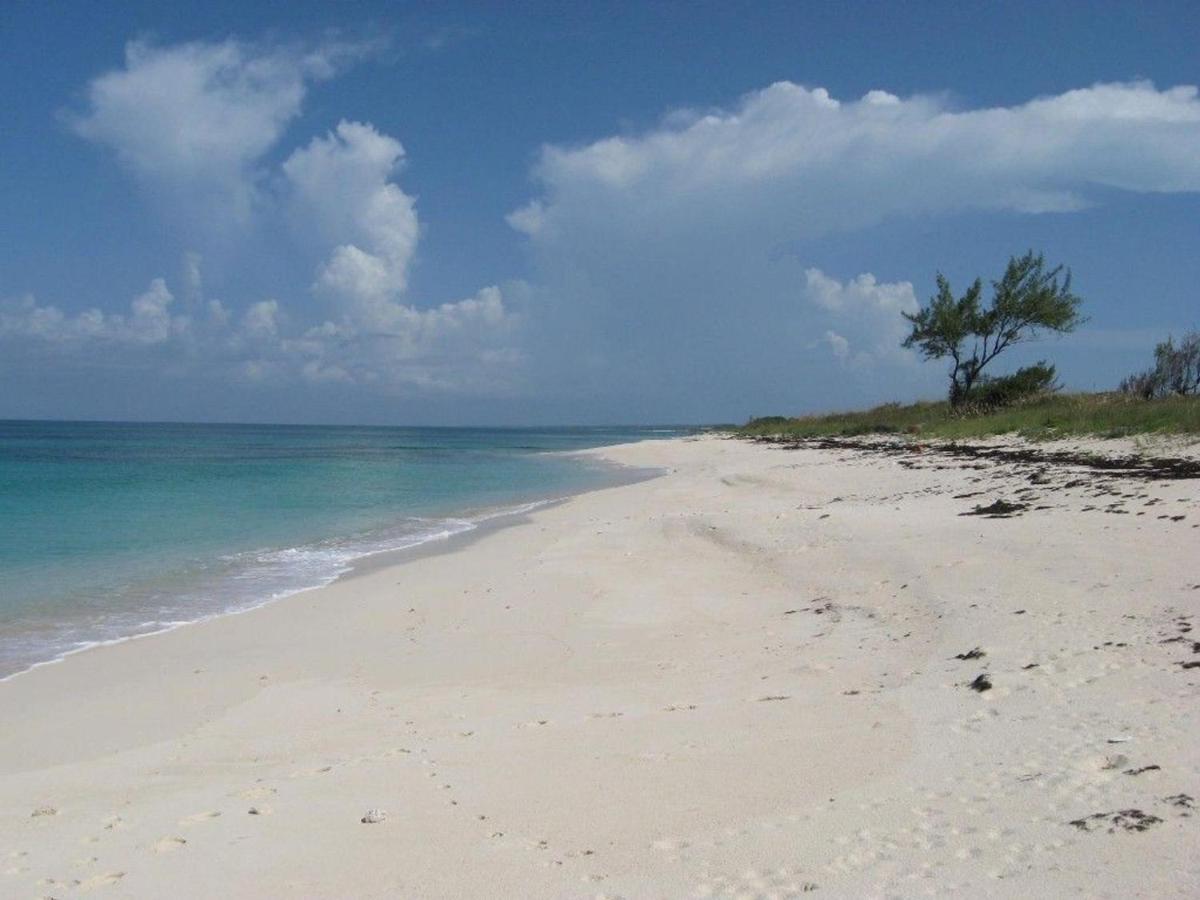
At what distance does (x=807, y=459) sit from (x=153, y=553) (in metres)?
24.5

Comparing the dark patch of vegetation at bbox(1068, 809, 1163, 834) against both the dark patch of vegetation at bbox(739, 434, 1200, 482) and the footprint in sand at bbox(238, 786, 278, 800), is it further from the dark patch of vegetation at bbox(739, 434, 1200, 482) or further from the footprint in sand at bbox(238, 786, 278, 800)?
the dark patch of vegetation at bbox(739, 434, 1200, 482)

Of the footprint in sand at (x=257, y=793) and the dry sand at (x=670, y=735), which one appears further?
the footprint in sand at (x=257, y=793)

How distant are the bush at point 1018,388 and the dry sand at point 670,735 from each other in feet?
106

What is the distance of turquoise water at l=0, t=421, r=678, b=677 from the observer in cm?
1252

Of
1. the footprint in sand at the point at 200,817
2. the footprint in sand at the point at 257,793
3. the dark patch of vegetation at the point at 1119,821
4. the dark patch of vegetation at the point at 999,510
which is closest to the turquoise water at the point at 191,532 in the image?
the footprint in sand at the point at 257,793

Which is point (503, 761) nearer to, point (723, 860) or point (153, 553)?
point (723, 860)

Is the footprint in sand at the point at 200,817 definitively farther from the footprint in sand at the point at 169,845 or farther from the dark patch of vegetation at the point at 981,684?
the dark patch of vegetation at the point at 981,684

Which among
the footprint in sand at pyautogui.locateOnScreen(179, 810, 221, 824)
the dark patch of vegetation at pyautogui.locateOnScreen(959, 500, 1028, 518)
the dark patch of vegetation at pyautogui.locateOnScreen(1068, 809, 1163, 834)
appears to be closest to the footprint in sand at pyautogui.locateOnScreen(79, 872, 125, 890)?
the footprint in sand at pyautogui.locateOnScreen(179, 810, 221, 824)

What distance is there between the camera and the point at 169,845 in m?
4.53

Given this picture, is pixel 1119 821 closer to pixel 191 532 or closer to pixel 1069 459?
pixel 1069 459

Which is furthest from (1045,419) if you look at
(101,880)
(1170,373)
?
(101,880)

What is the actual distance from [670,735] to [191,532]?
18706mm

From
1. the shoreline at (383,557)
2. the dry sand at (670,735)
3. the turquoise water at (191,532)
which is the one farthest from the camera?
the turquoise water at (191,532)

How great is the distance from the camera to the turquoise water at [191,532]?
12516 mm
